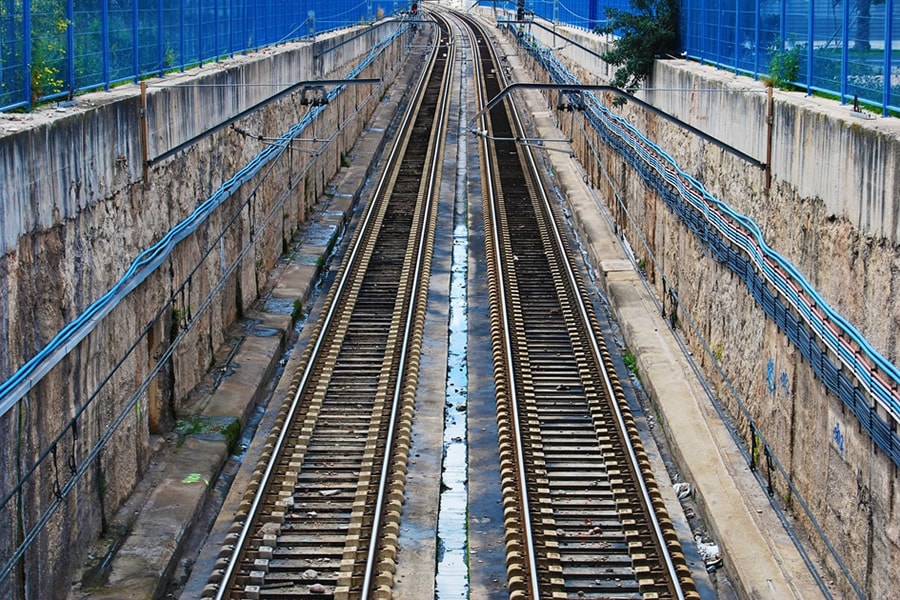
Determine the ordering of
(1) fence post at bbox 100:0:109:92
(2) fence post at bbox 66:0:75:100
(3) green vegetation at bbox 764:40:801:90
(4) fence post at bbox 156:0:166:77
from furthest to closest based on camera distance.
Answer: (4) fence post at bbox 156:0:166:77
(3) green vegetation at bbox 764:40:801:90
(1) fence post at bbox 100:0:109:92
(2) fence post at bbox 66:0:75:100

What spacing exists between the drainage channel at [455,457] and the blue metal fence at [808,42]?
19.4 feet

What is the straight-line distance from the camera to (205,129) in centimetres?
1753

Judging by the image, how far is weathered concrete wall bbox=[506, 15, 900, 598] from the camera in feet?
34.0

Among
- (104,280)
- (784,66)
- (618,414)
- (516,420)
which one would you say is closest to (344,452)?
(516,420)

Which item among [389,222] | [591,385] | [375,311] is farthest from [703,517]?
[389,222]

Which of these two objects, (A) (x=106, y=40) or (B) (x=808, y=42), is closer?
(B) (x=808, y=42)

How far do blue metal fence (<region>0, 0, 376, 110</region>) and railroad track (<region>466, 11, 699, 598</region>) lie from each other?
624cm

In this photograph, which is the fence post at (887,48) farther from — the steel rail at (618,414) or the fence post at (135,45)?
the fence post at (135,45)

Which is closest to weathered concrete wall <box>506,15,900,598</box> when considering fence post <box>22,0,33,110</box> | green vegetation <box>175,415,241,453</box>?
green vegetation <box>175,415,241,453</box>

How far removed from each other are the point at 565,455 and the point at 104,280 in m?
5.45

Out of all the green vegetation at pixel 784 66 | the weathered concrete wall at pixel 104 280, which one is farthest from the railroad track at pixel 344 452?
the green vegetation at pixel 784 66

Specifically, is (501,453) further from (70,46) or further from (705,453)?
(70,46)

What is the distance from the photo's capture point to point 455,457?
1515 cm

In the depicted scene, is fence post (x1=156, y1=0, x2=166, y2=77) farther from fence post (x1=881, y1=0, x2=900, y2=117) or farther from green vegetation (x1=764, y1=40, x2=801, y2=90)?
fence post (x1=881, y1=0, x2=900, y2=117)
